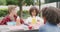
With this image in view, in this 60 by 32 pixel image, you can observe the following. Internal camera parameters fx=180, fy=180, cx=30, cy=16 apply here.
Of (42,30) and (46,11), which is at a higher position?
(46,11)

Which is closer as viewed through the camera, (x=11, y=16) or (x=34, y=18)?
(x=11, y=16)

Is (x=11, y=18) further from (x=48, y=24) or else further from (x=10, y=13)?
(x=48, y=24)

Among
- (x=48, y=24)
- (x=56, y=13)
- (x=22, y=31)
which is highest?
(x=56, y=13)

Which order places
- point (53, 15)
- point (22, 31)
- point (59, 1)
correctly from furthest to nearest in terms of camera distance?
point (59, 1) → point (22, 31) → point (53, 15)

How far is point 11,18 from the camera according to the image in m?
3.74

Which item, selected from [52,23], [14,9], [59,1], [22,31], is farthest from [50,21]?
[59,1]

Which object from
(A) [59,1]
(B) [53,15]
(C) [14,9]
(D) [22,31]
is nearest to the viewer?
(B) [53,15]

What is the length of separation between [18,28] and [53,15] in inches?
39.1

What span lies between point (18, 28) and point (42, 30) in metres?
0.82

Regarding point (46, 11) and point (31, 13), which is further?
point (31, 13)

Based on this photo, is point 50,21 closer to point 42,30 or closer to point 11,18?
point 42,30

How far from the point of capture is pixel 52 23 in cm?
239

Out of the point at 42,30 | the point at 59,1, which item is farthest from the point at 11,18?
the point at 59,1

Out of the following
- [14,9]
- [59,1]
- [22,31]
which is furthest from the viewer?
[59,1]
